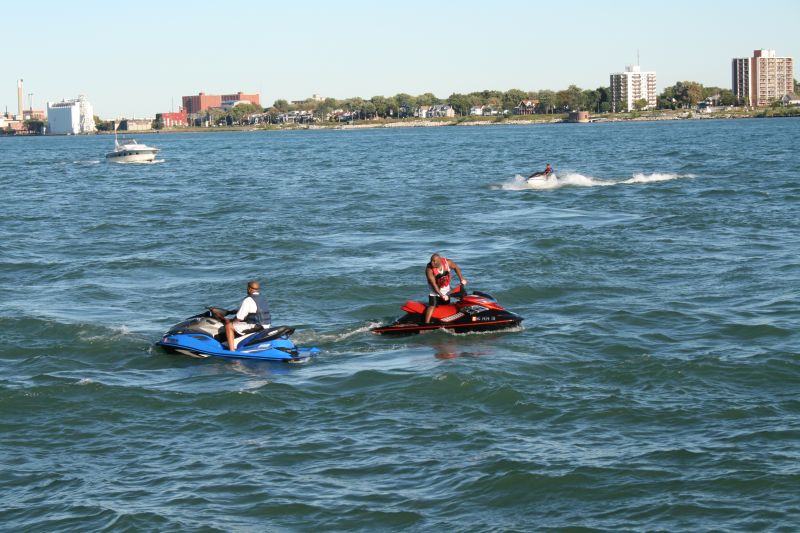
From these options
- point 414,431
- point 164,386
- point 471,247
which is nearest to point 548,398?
point 414,431

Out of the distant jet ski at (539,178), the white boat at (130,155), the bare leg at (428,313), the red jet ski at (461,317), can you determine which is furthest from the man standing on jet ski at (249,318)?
the white boat at (130,155)

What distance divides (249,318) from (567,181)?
1583 inches

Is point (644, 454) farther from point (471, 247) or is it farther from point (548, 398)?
point (471, 247)


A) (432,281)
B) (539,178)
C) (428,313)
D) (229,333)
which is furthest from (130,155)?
(229,333)

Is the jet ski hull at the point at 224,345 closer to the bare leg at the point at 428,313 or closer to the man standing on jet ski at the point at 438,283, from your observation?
the bare leg at the point at 428,313

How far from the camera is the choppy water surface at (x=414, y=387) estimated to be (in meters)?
13.1

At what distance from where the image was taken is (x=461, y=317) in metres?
21.2

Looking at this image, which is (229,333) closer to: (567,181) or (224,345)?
(224,345)

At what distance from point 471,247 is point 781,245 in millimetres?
9223

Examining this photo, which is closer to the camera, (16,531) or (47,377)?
(16,531)

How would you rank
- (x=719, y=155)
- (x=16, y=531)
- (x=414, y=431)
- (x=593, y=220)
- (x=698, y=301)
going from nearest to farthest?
(x=16, y=531), (x=414, y=431), (x=698, y=301), (x=593, y=220), (x=719, y=155)

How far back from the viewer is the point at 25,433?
16.2 meters

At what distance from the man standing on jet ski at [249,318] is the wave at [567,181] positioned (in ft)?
122

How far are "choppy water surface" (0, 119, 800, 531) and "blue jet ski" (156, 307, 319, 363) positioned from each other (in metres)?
0.40
